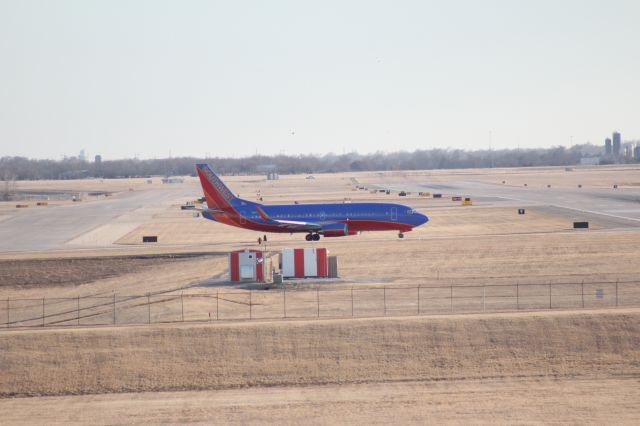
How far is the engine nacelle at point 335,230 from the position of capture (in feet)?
263

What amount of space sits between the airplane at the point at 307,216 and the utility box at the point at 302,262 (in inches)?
783

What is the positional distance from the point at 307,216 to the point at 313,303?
28875 mm

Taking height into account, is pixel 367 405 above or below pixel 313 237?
below

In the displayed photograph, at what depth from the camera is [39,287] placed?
2557 inches

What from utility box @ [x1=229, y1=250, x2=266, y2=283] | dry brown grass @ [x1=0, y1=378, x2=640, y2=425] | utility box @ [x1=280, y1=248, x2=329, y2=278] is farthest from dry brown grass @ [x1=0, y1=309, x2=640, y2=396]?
utility box @ [x1=280, y1=248, x2=329, y2=278]

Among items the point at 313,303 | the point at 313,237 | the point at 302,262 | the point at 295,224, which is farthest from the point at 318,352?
the point at 313,237

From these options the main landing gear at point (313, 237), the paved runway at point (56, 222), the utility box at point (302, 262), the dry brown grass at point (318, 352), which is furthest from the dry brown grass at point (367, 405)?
the paved runway at point (56, 222)

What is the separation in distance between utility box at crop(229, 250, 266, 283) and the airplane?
67.5 feet

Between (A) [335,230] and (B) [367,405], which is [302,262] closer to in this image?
(A) [335,230]

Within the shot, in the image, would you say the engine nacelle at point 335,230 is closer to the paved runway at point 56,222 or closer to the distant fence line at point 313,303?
the distant fence line at point 313,303

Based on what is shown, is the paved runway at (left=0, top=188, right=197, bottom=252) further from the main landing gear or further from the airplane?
the main landing gear

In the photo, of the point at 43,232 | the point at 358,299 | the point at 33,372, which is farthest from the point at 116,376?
the point at 43,232

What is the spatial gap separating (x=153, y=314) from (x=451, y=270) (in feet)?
74.3

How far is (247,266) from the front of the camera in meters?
59.9
